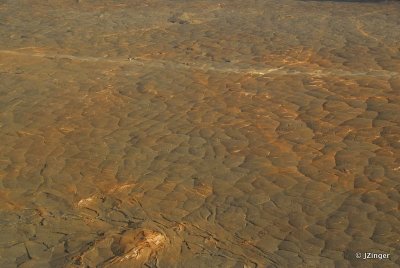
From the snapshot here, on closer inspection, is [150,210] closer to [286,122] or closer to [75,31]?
[286,122]

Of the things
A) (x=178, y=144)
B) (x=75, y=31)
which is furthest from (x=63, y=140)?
(x=75, y=31)

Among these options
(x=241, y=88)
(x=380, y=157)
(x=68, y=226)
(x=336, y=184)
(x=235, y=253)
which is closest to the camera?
(x=235, y=253)

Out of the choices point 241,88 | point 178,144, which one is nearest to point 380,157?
point 178,144

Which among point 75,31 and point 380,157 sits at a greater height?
point 380,157

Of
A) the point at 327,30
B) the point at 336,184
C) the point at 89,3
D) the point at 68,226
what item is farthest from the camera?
the point at 89,3

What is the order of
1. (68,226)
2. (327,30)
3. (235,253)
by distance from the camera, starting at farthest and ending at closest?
(327,30)
(68,226)
(235,253)

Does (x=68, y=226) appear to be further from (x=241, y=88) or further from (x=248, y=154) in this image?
(x=241, y=88)

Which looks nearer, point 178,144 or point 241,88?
point 178,144
